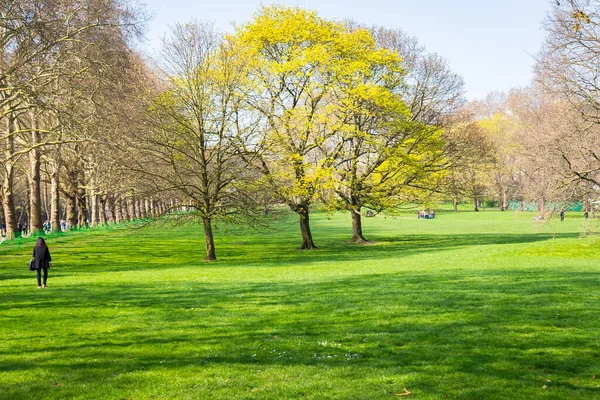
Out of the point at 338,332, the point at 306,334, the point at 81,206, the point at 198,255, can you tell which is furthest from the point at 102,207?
the point at 338,332

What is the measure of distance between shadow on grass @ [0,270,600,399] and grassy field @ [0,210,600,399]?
0.04 meters

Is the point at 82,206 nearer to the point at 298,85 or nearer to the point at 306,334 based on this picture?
the point at 298,85

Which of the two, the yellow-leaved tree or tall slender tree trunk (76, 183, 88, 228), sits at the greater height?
the yellow-leaved tree

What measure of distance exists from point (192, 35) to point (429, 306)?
21.2 meters

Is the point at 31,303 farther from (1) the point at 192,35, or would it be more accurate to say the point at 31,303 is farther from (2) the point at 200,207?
(1) the point at 192,35

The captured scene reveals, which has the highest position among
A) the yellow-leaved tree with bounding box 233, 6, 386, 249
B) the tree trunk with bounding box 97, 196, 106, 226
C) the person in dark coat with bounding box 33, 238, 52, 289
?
the yellow-leaved tree with bounding box 233, 6, 386, 249

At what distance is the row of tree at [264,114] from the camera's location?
28922 mm

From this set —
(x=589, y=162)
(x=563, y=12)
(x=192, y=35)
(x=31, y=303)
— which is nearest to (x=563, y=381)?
(x=31, y=303)

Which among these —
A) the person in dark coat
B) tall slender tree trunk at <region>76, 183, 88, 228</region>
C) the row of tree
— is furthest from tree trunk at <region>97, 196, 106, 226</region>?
the person in dark coat

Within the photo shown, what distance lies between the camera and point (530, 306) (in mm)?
14531

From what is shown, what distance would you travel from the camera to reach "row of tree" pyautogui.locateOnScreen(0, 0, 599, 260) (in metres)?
28.9

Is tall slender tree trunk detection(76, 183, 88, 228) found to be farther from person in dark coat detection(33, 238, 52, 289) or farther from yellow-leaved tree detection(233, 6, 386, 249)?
person in dark coat detection(33, 238, 52, 289)

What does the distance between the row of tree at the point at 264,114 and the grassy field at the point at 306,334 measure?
8.04 metres

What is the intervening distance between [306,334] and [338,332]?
684 millimetres
